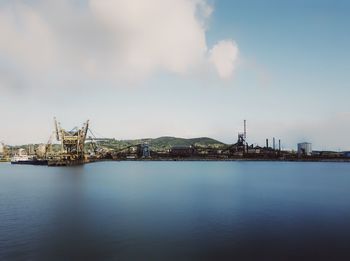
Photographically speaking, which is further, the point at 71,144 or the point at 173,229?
the point at 71,144

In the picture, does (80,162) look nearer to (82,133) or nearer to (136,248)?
(82,133)

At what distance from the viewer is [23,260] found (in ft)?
72.2

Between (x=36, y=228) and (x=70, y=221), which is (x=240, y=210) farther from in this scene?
(x=36, y=228)

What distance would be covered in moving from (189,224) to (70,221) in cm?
1226

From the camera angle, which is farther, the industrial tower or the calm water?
the industrial tower

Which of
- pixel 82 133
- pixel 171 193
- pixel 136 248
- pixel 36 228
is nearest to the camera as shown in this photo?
pixel 136 248

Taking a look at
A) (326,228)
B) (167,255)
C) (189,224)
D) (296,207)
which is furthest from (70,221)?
(296,207)

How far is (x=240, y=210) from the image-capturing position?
40.9m

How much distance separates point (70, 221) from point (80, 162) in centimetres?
14605

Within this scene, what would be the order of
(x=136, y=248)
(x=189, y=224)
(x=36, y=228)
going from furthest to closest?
1. (x=189, y=224)
2. (x=36, y=228)
3. (x=136, y=248)

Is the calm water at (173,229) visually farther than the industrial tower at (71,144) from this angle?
No

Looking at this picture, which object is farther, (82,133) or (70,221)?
(82,133)

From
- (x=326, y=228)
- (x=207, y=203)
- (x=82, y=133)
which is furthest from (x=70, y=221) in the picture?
(x=82, y=133)

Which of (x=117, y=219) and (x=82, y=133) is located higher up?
(x=82, y=133)
